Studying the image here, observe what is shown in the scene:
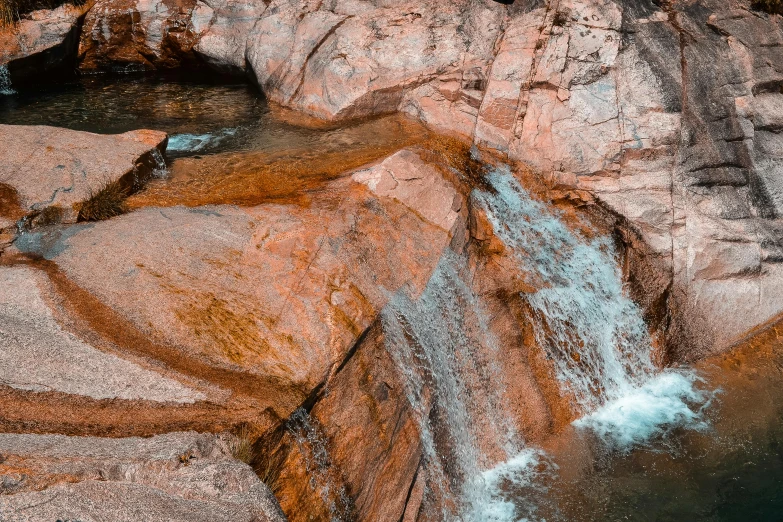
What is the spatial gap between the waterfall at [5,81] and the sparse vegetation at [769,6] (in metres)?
12.1

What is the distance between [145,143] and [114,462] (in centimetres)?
557

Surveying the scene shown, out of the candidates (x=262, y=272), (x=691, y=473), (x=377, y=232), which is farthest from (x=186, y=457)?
(x=691, y=473)

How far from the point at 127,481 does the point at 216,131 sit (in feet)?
25.3

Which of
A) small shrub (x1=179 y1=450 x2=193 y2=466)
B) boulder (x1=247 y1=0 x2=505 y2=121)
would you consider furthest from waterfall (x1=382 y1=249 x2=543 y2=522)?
boulder (x1=247 y1=0 x2=505 y2=121)

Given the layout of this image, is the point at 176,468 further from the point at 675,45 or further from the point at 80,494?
the point at 675,45

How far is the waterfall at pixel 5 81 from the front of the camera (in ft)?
41.2

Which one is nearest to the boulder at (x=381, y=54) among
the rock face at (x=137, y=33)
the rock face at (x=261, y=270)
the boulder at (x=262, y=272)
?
the rock face at (x=137, y=33)

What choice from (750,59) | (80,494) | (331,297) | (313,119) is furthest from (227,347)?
(750,59)

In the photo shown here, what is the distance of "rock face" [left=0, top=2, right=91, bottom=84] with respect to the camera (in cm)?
1264

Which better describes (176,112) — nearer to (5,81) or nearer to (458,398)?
(5,81)

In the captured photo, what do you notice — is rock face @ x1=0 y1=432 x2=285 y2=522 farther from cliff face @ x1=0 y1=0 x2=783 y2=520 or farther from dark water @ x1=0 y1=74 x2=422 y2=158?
dark water @ x1=0 y1=74 x2=422 y2=158

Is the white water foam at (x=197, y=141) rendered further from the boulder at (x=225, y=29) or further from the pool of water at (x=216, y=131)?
Result: the boulder at (x=225, y=29)

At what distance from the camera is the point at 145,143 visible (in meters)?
9.26

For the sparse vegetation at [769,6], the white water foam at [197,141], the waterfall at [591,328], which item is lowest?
the waterfall at [591,328]
